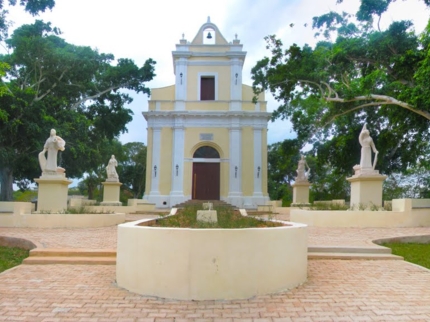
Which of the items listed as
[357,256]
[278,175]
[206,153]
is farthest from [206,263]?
[278,175]

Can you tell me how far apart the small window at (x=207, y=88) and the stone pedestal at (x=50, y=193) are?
15.3 m

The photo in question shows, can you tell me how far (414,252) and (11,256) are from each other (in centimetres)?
837

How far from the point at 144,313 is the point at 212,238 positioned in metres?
1.16

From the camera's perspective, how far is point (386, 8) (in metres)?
15.1

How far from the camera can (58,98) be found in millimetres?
22766

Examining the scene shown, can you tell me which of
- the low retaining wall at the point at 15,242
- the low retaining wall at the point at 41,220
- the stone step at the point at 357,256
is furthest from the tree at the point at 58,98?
the stone step at the point at 357,256

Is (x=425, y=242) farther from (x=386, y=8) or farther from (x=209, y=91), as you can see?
(x=209, y=91)

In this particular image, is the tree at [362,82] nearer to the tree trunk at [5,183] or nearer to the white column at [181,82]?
the white column at [181,82]

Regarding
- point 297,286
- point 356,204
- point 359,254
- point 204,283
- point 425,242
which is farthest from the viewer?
point 356,204

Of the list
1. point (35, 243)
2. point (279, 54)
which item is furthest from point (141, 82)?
point (35, 243)

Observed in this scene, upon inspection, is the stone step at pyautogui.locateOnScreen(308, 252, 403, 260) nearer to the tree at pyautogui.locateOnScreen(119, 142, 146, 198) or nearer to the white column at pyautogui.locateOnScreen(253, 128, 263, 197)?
the white column at pyautogui.locateOnScreen(253, 128, 263, 197)

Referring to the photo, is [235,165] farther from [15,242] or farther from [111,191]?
[15,242]

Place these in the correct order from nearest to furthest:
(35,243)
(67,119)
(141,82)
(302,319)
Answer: (302,319)
(35,243)
(67,119)
(141,82)

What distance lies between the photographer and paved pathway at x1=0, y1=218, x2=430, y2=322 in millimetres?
4371
